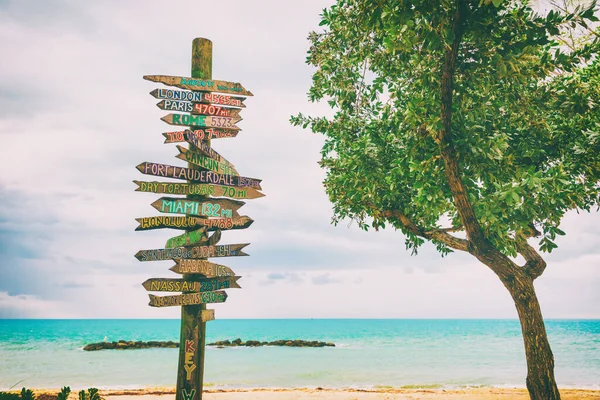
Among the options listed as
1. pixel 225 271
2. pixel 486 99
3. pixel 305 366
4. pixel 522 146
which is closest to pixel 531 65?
pixel 486 99

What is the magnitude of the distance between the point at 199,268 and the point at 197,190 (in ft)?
4.46

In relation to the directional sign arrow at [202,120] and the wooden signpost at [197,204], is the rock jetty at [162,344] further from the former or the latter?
the directional sign arrow at [202,120]

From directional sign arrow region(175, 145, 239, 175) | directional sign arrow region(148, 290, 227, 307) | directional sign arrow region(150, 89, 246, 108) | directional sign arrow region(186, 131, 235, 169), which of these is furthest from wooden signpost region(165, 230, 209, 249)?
directional sign arrow region(150, 89, 246, 108)

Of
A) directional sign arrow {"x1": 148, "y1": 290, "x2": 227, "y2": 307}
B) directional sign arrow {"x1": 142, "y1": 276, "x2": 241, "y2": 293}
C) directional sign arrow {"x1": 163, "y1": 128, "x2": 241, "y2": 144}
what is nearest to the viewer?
directional sign arrow {"x1": 148, "y1": 290, "x2": 227, "y2": 307}

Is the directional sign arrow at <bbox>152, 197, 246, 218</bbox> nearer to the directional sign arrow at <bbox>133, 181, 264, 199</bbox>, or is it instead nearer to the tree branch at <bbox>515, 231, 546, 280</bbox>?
the directional sign arrow at <bbox>133, 181, 264, 199</bbox>

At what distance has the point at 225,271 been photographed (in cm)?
834

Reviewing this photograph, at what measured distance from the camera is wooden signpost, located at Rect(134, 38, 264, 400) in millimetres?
7949

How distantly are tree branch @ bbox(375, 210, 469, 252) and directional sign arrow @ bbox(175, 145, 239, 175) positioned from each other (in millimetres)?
4936

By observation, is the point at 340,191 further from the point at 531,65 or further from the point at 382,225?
the point at 531,65

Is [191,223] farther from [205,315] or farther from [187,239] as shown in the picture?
[205,315]

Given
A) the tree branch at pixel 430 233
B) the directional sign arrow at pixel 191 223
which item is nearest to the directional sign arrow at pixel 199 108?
the directional sign arrow at pixel 191 223

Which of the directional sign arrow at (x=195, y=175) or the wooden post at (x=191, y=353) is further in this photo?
the wooden post at (x=191, y=353)

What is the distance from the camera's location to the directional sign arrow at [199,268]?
7.85 meters

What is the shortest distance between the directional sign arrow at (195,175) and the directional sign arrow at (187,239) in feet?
3.01
